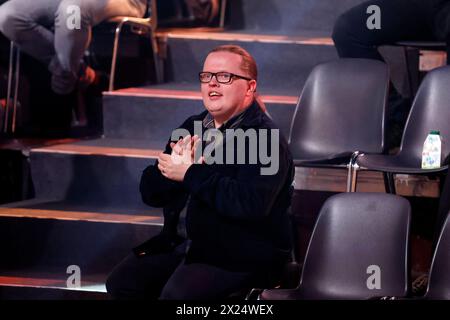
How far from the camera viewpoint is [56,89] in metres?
4.14

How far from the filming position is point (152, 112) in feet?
13.3

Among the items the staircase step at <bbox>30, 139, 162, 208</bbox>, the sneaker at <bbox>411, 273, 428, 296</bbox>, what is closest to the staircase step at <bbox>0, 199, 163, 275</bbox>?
the staircase step at <bbox>30, 139, 162, 208</bbox>

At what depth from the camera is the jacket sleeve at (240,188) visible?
8.39ft

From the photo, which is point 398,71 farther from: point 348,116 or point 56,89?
point 56,89

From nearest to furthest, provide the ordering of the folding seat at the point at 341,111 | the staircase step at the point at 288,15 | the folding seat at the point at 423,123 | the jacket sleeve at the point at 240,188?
1. the jacket sleeve at the point at 240,188
2. the folding seat at the point at 423,123
3. the folding seat at the point at 341,111
4. the staircase step at the point at 288,15

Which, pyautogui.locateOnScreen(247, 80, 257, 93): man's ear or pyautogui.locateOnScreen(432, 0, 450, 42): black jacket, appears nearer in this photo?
pyautogui.locateOnScreen(247, 80, 257, 93): man's ear

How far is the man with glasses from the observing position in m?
2.59

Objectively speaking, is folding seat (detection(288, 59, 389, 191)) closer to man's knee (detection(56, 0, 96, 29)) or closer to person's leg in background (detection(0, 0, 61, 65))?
man's knee (detection(56, 0, 96, 29))

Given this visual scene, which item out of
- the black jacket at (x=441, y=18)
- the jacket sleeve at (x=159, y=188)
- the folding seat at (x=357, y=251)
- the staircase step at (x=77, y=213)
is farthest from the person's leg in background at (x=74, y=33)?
the folding seat at (x=357, y=251)

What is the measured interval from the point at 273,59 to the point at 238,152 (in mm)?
1753

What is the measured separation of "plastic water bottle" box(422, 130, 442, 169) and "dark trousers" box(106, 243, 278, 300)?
1062 mm

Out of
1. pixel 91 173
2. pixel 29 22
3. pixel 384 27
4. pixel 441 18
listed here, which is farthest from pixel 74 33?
pixel 441 18

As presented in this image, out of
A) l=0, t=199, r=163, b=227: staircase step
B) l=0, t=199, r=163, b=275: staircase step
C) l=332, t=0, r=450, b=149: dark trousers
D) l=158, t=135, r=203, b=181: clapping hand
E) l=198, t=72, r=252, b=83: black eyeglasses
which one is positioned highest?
l=332, t=0, r=450, b=149: dark trousers

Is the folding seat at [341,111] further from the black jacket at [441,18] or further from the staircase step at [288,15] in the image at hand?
the staircase step at [288,15]
